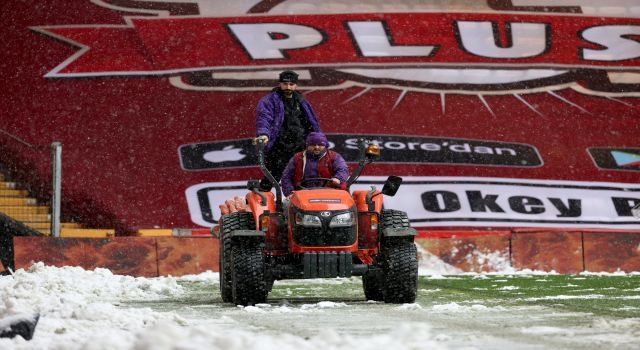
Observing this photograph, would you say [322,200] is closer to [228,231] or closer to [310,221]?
[310,221]

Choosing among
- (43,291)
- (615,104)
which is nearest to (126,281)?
(43,291)

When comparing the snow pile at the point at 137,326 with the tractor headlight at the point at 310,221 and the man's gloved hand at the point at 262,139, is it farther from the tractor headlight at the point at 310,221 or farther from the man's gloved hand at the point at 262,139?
the man's gloved hand at the point at 262,139

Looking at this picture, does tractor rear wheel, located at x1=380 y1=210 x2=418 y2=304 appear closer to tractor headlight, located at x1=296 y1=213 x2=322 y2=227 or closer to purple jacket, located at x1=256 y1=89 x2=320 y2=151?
tractor headlight, located at x1=296 y1=213 x2=322 y2=227

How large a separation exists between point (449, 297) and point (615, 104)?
11.7m

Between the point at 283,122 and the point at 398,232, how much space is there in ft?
6.20

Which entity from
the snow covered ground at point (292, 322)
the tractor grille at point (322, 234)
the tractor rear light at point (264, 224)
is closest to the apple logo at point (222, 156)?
the snow covered ground at point (292, 322)

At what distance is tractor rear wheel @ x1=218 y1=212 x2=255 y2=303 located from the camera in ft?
31.7

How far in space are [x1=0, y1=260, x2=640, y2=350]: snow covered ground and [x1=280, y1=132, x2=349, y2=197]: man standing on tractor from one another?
3.47ft

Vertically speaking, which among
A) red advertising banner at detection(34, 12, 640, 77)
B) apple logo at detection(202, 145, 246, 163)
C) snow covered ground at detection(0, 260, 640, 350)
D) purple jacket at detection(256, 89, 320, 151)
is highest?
red advertising banner at detection(34, 12, 640, 77)

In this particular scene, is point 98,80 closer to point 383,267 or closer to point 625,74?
point 625,74

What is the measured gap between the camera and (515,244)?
56.5 feet

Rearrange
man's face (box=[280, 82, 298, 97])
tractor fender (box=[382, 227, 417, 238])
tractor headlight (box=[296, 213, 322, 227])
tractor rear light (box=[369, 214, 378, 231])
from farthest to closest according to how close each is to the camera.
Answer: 1. man's face (box=[280, 82, 298, 97])
2. tractor rear light (box=[369, 214, 378, 231])
3. tractor fender (box=[382, 227, 417, 238])
4. tractor headlight (box=[296, 213, 322, 227])

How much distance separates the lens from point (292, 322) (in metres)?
7.40

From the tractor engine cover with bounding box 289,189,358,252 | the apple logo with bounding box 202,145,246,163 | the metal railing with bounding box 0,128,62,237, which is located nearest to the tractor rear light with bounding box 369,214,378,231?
the tractor engine cover with bounding box 289,189,358,252
